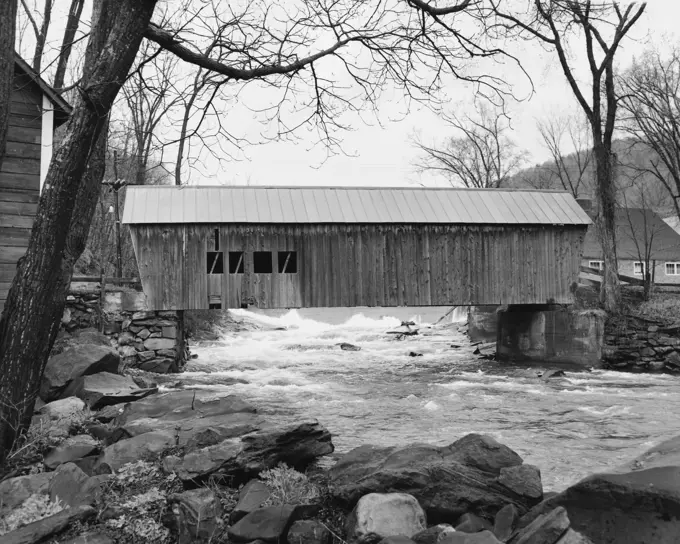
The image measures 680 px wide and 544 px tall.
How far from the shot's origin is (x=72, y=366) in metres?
8.74

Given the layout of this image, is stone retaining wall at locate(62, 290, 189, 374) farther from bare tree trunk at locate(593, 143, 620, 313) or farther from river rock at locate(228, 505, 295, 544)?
bare tree trunk at locate(593, 143, 620, 313)

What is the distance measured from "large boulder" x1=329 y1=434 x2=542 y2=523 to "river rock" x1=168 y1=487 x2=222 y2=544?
0.89m

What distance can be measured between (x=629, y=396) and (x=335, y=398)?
17.4 ft

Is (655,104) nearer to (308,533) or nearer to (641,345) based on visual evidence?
(641,345)

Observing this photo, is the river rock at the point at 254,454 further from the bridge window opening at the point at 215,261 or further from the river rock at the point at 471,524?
the bridge window opening at the point at 215,261

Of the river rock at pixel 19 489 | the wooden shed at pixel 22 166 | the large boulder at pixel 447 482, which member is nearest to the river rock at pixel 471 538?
the large boulder at pixel 447 482

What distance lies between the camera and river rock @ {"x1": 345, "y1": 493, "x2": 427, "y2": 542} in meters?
3.90

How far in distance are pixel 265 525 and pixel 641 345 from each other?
14.3 metres

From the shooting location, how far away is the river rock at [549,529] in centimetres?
329

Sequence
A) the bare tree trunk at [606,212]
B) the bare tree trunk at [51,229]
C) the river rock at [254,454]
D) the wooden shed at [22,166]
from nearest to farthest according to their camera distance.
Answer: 1. the river rock at [254,454]
2. the bare tree trunk at [51,229]
3. the wooden shed at [22,166]
4. the bare tree trunk at [606,212]

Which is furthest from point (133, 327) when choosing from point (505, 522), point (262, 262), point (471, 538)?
point (471, 538)

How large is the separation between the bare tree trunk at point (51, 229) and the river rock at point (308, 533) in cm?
246

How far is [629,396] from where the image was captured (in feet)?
36.2

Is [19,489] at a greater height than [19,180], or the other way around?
[19,180]
